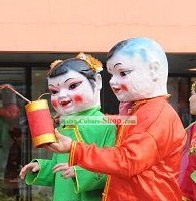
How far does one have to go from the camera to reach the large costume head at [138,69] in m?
3.05

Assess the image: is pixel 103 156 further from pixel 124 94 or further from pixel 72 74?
pixel 72 74

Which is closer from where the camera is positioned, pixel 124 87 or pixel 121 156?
pixel 121 156

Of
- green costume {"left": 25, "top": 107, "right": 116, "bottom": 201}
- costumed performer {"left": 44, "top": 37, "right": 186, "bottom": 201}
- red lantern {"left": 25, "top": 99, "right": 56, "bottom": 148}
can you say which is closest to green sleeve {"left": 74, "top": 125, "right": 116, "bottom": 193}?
green costume {"left": 25, "top": 107, "right": 116, "bottom": 201}

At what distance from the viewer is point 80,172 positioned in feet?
10.6

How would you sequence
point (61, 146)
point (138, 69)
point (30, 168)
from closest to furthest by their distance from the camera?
point (61, 146), point (138, 69), point (30, 168)

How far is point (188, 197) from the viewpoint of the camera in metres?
4.09

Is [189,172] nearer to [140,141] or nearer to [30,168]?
[30,168]

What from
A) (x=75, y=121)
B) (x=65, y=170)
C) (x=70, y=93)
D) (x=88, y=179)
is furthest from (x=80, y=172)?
(x=70, y=93)

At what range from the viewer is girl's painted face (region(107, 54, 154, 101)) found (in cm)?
304

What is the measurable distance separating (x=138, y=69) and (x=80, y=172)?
25.7 inches

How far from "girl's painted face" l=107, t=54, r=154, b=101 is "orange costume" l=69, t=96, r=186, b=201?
0.19 feet

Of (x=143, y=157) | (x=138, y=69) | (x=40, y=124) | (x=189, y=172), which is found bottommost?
(x=189, y=172)

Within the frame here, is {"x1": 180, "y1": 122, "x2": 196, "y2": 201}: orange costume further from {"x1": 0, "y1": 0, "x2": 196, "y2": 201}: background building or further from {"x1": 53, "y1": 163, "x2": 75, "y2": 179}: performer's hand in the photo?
{"x1": 0, "y1": 0, "x2": 196, "y2": 201}: background building

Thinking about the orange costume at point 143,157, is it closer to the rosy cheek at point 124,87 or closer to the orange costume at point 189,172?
the rosy cheek at point 124,87
